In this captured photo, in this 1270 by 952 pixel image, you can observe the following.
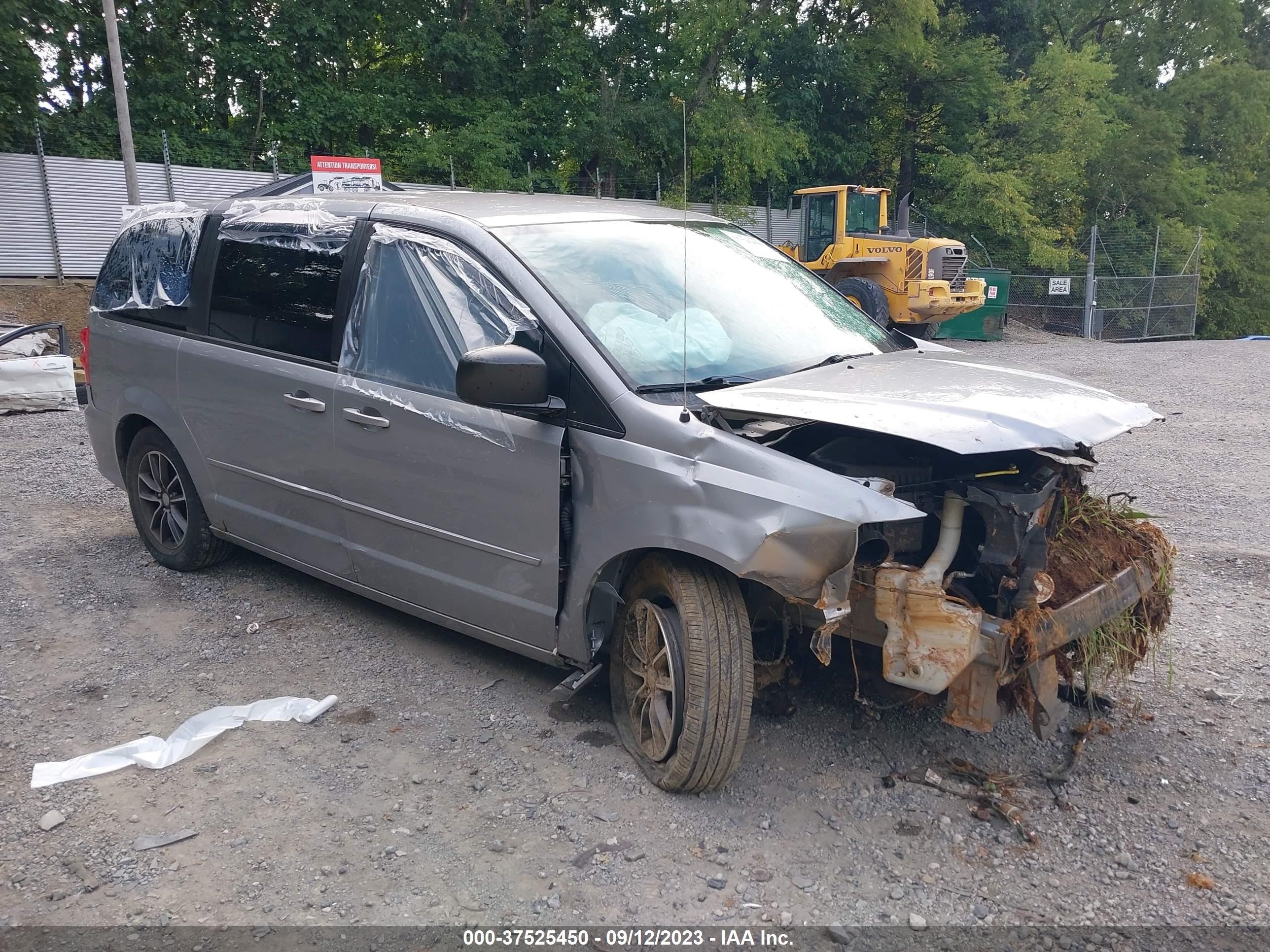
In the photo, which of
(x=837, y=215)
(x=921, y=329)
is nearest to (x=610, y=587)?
(x=837, y=215)

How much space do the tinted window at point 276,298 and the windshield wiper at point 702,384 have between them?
1.53 m

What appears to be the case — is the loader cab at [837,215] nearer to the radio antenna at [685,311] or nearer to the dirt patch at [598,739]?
the radio antenna at [685,311]

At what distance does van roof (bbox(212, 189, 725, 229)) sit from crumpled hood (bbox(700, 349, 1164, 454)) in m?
1.15

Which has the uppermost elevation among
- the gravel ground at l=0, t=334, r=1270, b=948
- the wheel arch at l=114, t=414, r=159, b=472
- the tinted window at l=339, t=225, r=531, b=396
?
the tinted window at l=339, t=225, r=531, b=396

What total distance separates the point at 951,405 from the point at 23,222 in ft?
73.2

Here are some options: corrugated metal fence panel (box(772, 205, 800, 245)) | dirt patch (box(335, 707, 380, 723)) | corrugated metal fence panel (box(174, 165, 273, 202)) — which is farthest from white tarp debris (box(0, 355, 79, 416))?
corrugated metal fence panel (box(772, 205, 800, 245))

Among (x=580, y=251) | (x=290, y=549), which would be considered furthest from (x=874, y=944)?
(x=290, y=549)

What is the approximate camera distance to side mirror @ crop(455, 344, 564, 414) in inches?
123

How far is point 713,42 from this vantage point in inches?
1053

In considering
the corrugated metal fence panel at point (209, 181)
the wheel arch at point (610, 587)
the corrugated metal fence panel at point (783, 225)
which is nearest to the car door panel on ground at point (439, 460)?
the wheel arch at point (610, 587)

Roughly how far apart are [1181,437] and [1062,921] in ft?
26.7

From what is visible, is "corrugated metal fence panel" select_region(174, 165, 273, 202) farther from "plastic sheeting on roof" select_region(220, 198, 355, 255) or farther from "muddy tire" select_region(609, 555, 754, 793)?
"muddy tire" select_region(609, 555, 754, 793)

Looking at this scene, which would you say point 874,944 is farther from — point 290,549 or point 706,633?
point 290,549

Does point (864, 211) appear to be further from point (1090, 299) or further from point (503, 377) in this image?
point (503, 377)
